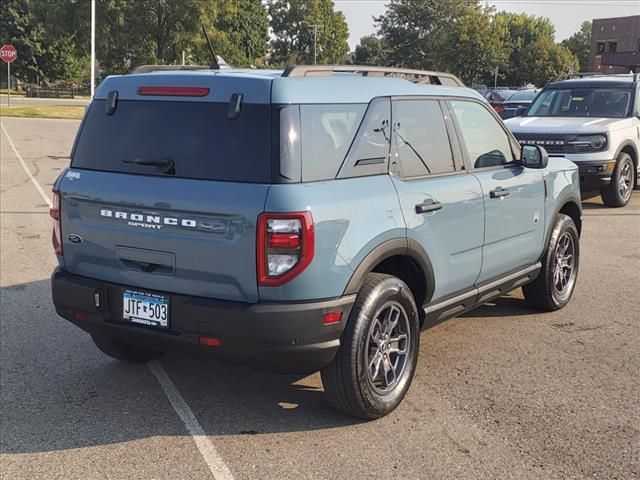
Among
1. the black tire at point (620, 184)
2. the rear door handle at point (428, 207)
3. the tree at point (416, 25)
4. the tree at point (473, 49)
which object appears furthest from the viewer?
the tree at point (416, 25)

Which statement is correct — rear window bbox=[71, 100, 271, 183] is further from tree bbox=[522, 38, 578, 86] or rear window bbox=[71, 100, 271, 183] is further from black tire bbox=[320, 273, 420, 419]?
tree bbox=[522, 38, 578, 86]

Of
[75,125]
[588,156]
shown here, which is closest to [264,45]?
[75,125]

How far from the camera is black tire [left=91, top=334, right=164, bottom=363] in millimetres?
4676

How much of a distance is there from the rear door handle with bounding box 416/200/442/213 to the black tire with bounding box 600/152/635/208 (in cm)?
801

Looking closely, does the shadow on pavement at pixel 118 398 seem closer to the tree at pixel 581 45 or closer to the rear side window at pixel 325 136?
the rear side window at pixel 325 136

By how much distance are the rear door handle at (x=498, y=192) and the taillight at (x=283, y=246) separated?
188 centimetres

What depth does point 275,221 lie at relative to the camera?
136 inches

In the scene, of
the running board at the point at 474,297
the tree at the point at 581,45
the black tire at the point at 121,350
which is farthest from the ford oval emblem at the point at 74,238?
the tree at the point at 581,45

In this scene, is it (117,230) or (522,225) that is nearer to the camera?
(117,230)

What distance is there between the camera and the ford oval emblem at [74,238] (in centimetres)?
412

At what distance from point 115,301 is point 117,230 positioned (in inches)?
15.5

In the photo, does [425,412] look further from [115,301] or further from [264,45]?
[264,45]

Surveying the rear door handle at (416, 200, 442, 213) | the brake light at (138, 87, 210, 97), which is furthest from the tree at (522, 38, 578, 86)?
the brake light at (138, 87, 210, 97)

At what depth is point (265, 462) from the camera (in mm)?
3553
